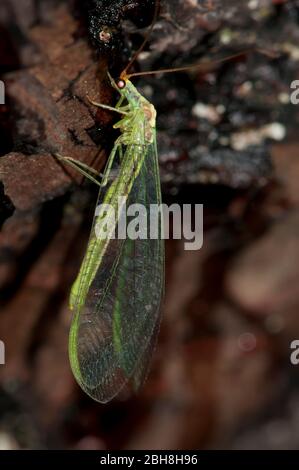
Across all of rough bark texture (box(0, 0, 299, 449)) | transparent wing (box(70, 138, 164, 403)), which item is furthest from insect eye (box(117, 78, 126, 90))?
transparent wing (box(70, 138, 164, 403))

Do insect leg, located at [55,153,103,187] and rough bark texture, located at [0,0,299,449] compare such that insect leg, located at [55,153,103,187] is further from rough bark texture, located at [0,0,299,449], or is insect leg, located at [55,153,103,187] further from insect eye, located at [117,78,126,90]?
insect eye, located at [117,78,126,90]

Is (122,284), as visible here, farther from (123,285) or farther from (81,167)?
(81,167)

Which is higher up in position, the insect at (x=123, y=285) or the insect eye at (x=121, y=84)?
the insect eye at (x=121, y=84)

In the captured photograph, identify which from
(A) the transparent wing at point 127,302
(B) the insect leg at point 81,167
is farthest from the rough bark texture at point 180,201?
(A) the transparent wing at point 127,302

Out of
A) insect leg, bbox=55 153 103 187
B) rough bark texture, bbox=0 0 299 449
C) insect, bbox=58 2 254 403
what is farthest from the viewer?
insect, bbox=58 2 254 403

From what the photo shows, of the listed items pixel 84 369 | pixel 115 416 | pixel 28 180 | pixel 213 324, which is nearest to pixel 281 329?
pixel 213 324

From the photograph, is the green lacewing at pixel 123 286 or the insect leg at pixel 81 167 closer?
the insect leg at pixel 81 167

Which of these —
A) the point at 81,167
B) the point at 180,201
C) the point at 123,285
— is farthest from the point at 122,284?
the point at 180,201

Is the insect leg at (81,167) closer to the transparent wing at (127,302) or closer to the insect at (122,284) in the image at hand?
the insect at (122,284)
